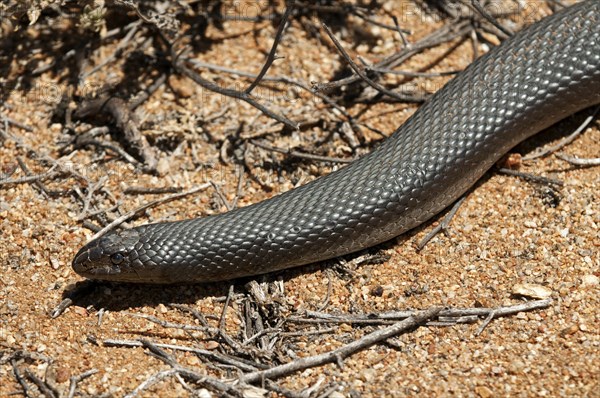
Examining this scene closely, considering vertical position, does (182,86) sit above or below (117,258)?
above

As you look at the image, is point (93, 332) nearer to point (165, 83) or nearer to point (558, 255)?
point (165, 83)

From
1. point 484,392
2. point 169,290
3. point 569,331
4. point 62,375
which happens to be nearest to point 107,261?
point 169,290

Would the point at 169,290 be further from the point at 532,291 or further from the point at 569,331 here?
the point at 569,331

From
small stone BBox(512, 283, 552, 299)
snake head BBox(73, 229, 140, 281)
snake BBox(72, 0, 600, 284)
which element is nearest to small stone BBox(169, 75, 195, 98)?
snake BBox(72, 0, 600, 284)

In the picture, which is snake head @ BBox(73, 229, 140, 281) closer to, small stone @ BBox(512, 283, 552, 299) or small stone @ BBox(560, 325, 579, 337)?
small stone @ BBox(512, 283, 552, 299)

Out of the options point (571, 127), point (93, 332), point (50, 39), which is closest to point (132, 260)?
point (93, 332)
